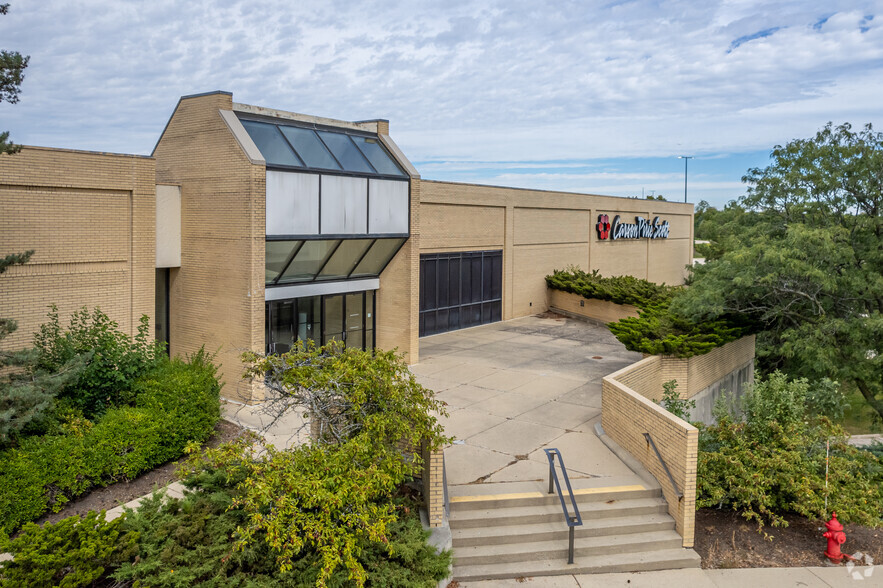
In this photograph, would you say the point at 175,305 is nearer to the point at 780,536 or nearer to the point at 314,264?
the point at 314,264

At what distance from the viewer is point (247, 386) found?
1708 centimetres

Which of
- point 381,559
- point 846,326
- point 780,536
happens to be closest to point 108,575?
point 381,559

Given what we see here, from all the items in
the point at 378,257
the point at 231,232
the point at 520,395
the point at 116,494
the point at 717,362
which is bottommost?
the point at 116,494

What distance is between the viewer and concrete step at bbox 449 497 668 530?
36.3 ft

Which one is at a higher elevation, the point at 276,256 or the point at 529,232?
the point at 529,232

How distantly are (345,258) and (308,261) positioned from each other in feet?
4.66

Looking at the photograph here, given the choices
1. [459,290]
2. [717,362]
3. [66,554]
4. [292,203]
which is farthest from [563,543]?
[459,290]

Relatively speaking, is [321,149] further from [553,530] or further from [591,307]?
[591,307]

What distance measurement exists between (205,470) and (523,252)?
24741 mm

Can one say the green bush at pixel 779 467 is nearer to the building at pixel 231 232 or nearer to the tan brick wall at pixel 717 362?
the tan brick wall at pixel 717 362

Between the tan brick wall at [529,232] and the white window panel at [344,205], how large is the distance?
7.57m

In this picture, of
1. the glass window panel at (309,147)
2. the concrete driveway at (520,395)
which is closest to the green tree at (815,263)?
the concrete driveway at (520,395)

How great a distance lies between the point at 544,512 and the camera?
Result: 11.4 meters

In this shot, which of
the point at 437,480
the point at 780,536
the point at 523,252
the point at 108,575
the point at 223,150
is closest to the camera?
the point at 108,575
